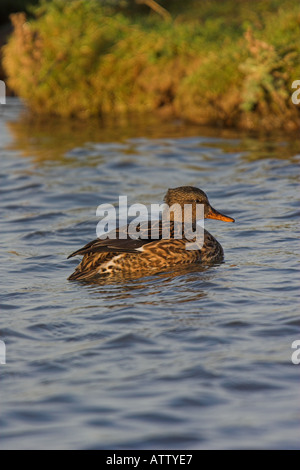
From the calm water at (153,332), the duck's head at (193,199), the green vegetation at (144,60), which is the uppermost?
the green vegetation at (144,60)

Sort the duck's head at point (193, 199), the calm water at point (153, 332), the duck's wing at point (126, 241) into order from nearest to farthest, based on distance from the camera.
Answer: the calm water at point (153, 332), the duck's wing at point (126, 241), the duck's head at point (193, 199)

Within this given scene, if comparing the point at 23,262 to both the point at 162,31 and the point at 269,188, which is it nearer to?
the point at 269,188

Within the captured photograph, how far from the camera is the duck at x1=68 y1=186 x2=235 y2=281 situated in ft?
24.5

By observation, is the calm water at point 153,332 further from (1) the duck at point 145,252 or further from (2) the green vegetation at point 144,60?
(2) the green vegetation at point 144,60

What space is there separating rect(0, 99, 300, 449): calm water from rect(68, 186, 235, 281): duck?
15 cm

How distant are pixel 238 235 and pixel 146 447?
4.81 meters

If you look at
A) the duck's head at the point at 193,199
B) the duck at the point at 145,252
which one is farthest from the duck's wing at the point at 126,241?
the duck's head at the point at 193,199

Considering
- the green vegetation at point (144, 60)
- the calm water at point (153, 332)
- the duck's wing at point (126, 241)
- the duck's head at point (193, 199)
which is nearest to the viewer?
the calm water at point (153, 332)

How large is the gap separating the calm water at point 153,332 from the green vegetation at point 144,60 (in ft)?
10.3

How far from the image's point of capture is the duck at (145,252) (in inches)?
294

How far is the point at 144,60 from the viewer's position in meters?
16.6

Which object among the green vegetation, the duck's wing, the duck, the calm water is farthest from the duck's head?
the green vegetation

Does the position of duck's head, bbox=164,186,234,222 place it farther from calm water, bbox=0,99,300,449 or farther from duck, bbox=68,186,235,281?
calm water, bbox=0,99,300,449

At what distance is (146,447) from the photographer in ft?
14.6
